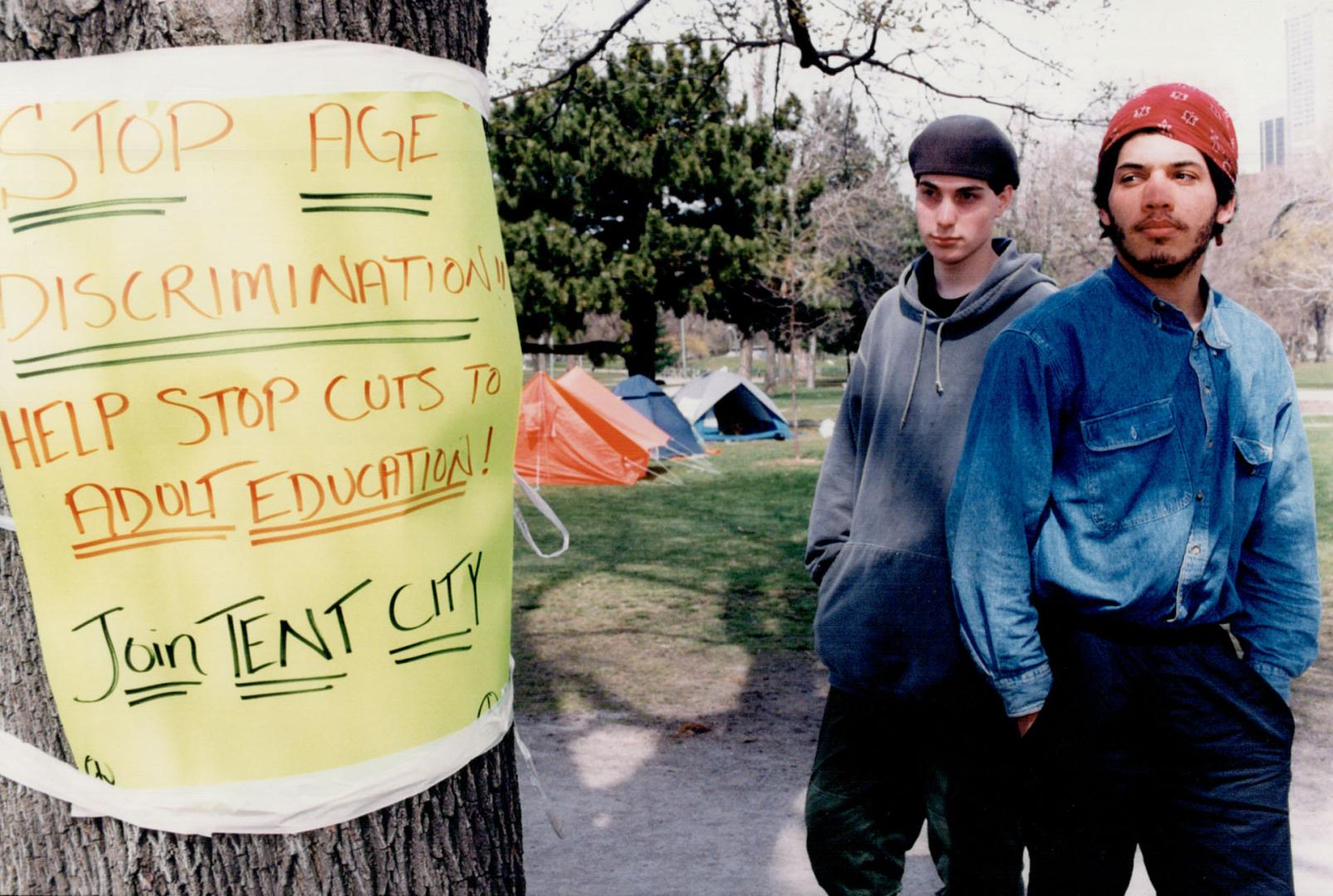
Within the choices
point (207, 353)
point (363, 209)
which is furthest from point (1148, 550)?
point (207, 353)

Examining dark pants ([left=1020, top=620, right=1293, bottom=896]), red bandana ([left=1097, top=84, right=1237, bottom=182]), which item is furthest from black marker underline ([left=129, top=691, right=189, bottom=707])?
red bandana ([left=1097, top=84, right=1237, bottom=182])

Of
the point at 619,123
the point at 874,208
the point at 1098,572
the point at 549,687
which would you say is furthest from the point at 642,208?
the point at 1098,572

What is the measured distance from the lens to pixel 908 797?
110 inches

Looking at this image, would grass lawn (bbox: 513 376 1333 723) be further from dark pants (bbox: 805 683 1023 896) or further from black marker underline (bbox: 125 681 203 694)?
black marker underline (bbox: 125 681 203 694)

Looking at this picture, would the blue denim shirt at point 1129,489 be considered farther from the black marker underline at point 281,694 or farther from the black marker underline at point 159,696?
the black marker underline at point 159,696

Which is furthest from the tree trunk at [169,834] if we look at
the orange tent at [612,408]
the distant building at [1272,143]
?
the distant building at [1272,143]

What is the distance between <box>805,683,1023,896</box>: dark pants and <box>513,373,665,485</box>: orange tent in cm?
1250

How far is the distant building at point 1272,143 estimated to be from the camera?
3150 centimetres

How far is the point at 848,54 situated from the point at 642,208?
17167mm

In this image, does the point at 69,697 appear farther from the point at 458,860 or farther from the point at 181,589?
the point at 458,860

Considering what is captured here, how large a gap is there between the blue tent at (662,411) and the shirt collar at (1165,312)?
A: 622 inches

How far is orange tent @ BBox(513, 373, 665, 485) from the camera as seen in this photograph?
15297 millimetres

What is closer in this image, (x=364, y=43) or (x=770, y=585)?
(x=364, y=43)

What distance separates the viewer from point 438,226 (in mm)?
1688
